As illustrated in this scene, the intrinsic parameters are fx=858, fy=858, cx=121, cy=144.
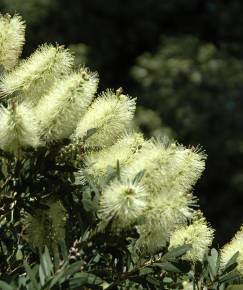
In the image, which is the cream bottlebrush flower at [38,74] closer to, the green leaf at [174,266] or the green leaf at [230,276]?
the green leaf at [174,266]

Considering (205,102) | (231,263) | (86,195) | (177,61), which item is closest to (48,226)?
(86,195)

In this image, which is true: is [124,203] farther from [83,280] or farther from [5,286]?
[5,286]

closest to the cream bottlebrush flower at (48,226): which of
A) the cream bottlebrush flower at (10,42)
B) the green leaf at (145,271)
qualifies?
the green leaf at (145,271)

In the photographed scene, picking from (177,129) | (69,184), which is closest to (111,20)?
(177,129)

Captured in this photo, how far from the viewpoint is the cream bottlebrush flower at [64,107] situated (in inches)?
79.2

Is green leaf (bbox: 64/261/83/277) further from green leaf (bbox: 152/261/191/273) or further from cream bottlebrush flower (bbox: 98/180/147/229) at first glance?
green leaf (bbox: 152/261/191/273)

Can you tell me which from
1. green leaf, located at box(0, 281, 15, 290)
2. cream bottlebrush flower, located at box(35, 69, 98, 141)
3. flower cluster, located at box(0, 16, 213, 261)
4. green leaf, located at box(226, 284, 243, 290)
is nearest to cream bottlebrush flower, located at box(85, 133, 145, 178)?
flower cluster, located at box(0, 16, 213, 261)

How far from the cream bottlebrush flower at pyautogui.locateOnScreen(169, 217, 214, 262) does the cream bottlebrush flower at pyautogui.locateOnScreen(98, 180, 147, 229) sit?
→ 325 mm

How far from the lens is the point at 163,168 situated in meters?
1.96

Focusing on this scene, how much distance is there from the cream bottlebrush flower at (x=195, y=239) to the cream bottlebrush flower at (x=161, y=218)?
200 mm

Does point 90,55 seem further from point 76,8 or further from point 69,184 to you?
point 69,184

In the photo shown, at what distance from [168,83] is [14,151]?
7.03 meters

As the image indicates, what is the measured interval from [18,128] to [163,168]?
1.12 ft

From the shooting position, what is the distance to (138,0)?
379 inches
